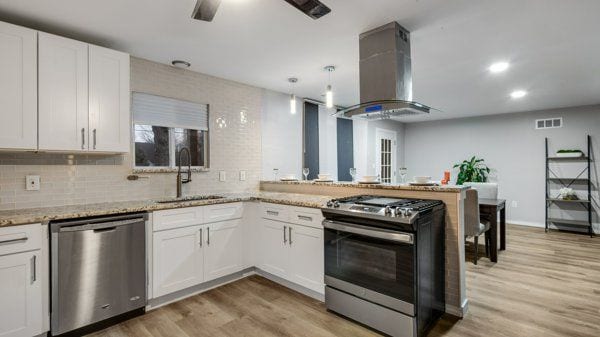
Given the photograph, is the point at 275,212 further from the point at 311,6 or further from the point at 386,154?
the point at 386,154

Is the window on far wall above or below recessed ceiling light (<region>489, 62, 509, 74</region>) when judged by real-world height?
below

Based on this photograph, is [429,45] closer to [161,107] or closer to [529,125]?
[161,107]

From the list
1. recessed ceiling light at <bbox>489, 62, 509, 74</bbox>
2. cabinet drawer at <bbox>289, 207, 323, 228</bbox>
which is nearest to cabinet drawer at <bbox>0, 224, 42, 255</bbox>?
cabinet drawer at <bbox>289, 207, 323, 228</bbox>

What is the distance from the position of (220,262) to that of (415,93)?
151 inches

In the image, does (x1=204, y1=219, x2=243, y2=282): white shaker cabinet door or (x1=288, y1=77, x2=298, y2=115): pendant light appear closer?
(x1=204, y1=219, x2=243, y2=282): white shaker cabinet door

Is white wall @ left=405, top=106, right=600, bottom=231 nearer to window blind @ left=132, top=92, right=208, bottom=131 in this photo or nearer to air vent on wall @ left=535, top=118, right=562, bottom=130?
air vent on wall @ left=535, top=118, right=562, bottom=130

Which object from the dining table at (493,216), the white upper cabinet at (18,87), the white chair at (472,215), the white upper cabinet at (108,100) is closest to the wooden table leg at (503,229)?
the dining table at (493,216)

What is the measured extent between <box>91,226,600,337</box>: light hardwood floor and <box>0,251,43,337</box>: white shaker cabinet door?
0.42 meters

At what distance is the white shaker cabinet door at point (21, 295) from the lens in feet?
6.39

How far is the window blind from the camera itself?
3156 mm

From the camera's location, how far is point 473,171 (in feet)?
22.0

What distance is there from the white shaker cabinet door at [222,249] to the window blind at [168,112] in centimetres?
129

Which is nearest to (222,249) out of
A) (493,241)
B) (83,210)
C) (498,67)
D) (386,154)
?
(83,210)

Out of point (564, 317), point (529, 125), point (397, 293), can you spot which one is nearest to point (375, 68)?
point (397, 293)
